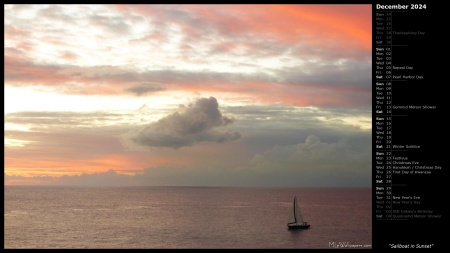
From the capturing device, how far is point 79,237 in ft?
360

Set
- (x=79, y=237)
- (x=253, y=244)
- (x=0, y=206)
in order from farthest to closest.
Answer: (x=79, y=237), (x=253, y=244), (x=0, y=206)
